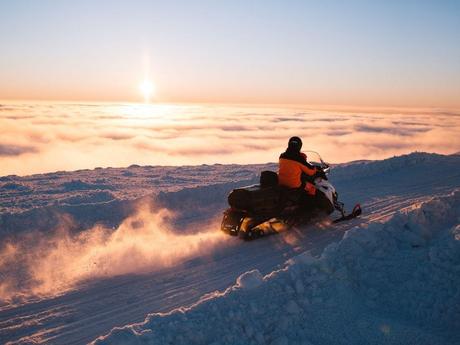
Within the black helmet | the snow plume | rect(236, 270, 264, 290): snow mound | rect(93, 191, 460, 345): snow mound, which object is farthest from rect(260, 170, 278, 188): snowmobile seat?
rect(236, 270, 264, 290): snow mound

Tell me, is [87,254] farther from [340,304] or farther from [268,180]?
[340,304]

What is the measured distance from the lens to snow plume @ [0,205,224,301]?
736cm

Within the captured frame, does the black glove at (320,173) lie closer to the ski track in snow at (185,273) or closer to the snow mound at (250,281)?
the ski track in snow at (185,273)

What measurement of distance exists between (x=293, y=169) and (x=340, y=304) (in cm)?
425

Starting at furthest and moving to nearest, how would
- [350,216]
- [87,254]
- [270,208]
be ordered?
1. [350,216]
2. [270,208]
3. [87,254]

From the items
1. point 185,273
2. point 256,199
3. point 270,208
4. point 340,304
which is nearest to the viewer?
point 340,304

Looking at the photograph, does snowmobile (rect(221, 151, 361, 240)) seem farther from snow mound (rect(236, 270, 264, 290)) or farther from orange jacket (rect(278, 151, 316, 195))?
snow mound (rect(236, 270, 264, 290))

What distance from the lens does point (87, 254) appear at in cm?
868

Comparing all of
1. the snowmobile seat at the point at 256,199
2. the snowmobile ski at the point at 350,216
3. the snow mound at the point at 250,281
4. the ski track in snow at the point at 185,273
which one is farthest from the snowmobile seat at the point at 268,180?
the snow mound at the point at 250,281

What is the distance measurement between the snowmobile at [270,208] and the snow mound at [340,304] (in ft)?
8.96

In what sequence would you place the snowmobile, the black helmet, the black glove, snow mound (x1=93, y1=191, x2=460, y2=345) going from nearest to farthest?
snow mound (x1=93, y1=191, x2=460, y2=345)
the snowmobile
the black helmet
the black glove

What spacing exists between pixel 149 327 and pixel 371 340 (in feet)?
7.91

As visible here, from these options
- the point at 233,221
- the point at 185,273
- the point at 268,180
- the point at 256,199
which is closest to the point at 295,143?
the point at 268,180

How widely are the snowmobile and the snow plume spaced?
1.77ft
